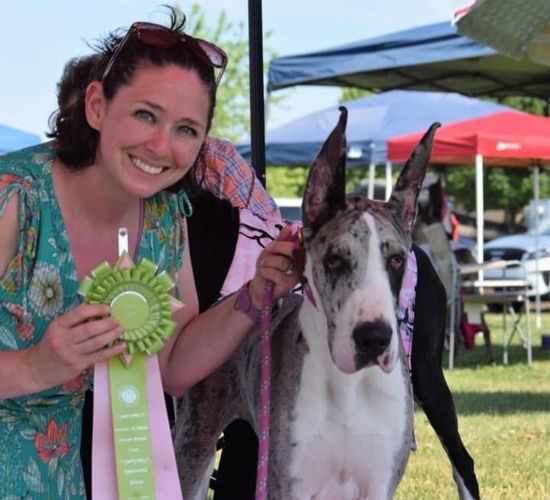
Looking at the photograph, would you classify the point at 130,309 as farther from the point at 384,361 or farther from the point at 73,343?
the point at 384,361

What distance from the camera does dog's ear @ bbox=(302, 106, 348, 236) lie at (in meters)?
3.08

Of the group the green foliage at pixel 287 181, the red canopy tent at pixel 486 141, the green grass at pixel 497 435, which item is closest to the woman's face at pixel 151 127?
the green grass at pixel 497 435

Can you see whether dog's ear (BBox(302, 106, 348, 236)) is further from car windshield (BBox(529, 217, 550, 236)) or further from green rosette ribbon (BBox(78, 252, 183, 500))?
car windshield (BBox(529, 217, 550, 236))

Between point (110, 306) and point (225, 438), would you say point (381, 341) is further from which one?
point (225, 438)

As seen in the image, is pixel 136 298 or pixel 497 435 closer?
pixel 136 298

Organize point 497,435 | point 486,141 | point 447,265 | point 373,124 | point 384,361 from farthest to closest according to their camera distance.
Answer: point 373,124 < point 486,141 < point 447,265 < point 497,435 < point 384,361

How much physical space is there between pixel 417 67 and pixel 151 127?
10732 mm

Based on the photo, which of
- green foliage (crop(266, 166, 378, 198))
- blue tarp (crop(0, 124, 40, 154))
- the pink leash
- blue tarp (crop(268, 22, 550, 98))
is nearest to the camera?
the pink leash

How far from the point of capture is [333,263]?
9.66ft

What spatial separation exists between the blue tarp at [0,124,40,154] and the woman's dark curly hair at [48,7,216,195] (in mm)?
9637

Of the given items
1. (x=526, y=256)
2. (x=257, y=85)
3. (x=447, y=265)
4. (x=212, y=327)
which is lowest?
(x=526, y=256)

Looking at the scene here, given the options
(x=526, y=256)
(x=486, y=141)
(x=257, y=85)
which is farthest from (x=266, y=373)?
(x=526, y=256)

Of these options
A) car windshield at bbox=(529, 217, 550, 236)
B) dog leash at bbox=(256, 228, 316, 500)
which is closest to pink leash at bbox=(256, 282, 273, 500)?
dog leash at bbox=(256, 228, 316, 500)

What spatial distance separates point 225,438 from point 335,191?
1597mm
